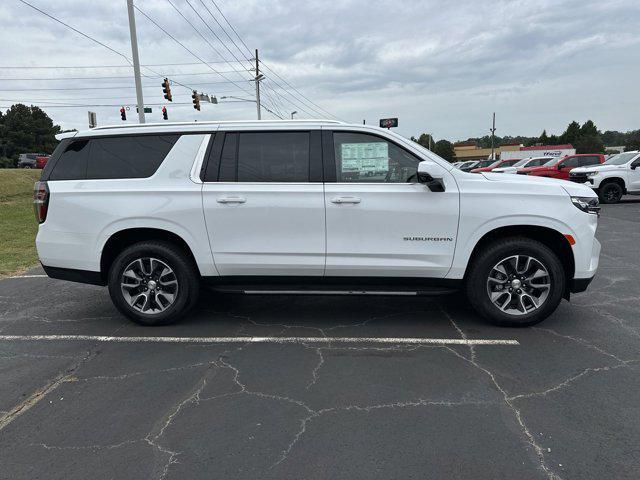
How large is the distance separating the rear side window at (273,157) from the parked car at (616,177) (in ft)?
49.4

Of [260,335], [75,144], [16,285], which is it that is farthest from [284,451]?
[16,285]

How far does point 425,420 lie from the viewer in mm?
2908

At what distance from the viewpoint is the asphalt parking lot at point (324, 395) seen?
253 centimetres

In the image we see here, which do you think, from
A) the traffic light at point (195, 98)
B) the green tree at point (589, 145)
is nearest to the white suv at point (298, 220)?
the traffic light at point (195, 98)

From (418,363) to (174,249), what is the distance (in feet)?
8.26

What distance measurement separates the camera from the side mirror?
159 inches

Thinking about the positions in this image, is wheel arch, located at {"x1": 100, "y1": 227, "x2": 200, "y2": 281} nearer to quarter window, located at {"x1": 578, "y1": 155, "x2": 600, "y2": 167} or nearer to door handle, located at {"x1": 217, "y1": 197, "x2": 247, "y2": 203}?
door handle, located at {"x1": 217, "y1": 197, "x2": 247, "y2": 203}

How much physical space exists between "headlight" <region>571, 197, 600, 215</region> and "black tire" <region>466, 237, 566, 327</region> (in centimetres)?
47

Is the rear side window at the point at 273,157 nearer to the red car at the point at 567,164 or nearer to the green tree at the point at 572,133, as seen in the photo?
the red car at the point at 567,164

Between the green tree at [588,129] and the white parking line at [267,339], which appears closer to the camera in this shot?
the white parking line at [267,339]

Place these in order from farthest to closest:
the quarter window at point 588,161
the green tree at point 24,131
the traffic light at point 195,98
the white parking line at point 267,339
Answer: the green tree at point 24,131
the traffic light at point 195,98
the quarter window at point 588,161
the white parking line at point 267,339

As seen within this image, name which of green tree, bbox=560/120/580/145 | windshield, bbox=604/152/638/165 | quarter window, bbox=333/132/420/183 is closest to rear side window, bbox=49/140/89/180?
quarter window, bbox=333/132/420/183

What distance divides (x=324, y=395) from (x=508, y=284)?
2.17 meters

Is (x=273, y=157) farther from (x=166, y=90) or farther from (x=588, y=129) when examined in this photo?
(x=588, y=129)
